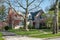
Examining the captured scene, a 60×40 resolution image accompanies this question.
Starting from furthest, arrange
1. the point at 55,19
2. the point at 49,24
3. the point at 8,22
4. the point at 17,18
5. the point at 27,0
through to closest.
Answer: the point at 17,18 → the point at 8,22 → the point at 49,24 → the point at 27,0 → the point at 55,19

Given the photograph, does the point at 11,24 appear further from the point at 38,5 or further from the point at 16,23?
the point at 38,5

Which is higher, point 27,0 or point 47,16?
point 27,0

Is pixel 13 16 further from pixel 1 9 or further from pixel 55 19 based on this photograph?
pixel 55 19

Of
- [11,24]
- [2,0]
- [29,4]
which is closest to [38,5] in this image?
[29,4]

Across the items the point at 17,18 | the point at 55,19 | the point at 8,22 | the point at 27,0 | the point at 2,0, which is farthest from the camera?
the point at 17,18

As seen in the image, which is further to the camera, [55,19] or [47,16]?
[47,16]

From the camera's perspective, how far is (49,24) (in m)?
57.3

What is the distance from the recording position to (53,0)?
1250 inches

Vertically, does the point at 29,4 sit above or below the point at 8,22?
above

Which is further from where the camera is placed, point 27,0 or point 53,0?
point 27,0

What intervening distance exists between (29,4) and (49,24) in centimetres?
1036

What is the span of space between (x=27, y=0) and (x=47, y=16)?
1183 centimetres

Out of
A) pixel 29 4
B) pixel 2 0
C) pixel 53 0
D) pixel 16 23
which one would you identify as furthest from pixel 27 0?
pixel 16 23

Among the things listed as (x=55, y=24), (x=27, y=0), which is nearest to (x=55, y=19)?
(x=55, y=24)
